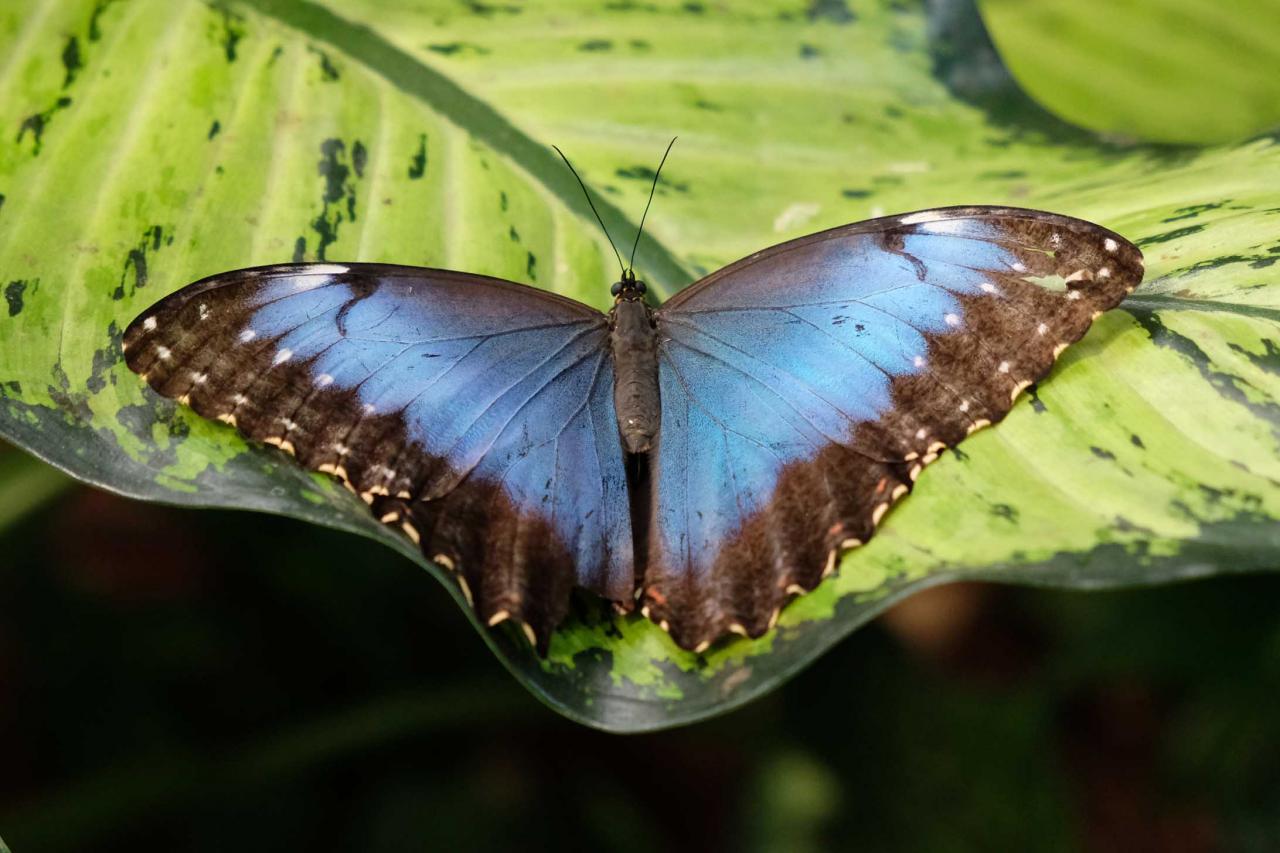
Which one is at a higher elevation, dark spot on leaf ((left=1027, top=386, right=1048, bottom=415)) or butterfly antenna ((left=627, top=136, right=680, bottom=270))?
butterfly antenna ((left=627, top=136, right=680, bottom=270))

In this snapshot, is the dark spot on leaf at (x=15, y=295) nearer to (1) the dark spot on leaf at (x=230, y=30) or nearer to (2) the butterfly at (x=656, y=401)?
(2) the butterfly at (x=656, y=401)

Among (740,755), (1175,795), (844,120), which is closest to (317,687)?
(740,755)

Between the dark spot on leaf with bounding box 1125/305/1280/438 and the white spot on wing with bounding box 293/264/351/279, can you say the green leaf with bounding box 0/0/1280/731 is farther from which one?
the white spot on wing with bounding box 293/264/351/279

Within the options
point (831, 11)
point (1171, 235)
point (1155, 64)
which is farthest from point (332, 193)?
point (1155, 64)

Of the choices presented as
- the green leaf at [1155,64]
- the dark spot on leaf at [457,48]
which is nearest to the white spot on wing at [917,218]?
the dark spot on leaf at [457,48]

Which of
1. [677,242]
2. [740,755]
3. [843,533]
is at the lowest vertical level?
[740,755]

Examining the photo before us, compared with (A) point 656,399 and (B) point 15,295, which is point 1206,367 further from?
(B) point 15,295

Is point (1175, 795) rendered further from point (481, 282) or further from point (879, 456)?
point (481, 282)

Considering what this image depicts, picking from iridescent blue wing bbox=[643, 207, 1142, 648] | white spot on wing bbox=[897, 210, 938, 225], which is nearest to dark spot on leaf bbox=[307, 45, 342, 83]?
iridescent blue wing bbox=[643, 207, 1142, 648]
